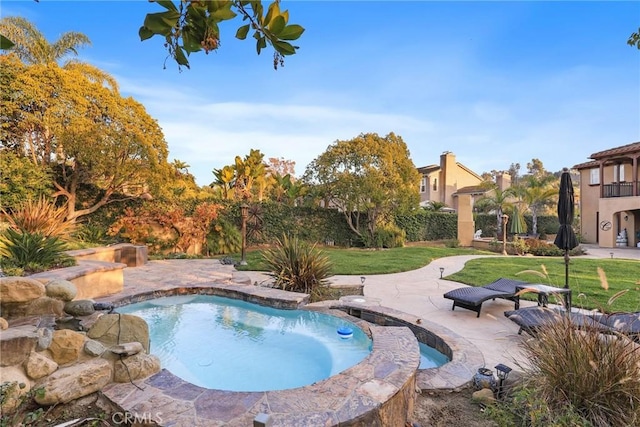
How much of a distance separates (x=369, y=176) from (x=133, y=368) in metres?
15.3

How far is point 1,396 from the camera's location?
2.51m

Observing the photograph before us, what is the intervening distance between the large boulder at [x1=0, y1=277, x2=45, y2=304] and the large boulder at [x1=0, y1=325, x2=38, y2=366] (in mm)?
1393

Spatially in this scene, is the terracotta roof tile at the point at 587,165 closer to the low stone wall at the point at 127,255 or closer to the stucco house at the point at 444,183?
the stucco house at the point at 444,183

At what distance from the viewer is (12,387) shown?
2619 mm

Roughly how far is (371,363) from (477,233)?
25129 millimetres

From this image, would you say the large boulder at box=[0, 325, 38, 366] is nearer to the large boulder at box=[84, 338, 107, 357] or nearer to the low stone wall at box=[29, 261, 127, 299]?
the large boulder at box=[84, 338, 107, 357]

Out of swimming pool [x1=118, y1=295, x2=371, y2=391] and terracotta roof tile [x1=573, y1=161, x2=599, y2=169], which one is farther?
terracotta roof tile [x1=573, y1=161, x2=599, y2=169]

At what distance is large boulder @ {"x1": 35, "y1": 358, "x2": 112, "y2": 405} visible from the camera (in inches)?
110

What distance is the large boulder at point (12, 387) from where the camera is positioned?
255 centimetres

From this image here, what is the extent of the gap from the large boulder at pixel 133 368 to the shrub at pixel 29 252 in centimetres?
429

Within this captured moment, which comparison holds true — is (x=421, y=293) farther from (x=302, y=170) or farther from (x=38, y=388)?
(x=302, y=170)

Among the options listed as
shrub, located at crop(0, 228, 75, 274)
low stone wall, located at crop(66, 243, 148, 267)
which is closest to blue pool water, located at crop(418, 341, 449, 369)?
shrub, located at crop(0, 228, 75, 274)

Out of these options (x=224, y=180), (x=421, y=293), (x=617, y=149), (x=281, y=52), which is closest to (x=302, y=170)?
(x=224, y=180)

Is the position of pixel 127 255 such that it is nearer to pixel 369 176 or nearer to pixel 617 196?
pixel 369 176
